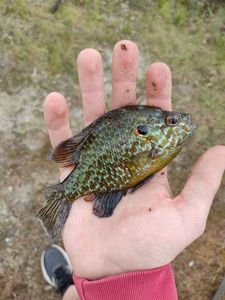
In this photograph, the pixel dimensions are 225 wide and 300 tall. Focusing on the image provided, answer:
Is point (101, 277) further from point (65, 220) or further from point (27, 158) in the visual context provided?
point (27, 158)

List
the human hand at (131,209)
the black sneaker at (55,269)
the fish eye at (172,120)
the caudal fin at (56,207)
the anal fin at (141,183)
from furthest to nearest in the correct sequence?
the black sneaker at (55,269) → the caudal fin at (56,207) → the anal fin at (141,183) → the fish eye at (172,120) → the human hand at (131,209)

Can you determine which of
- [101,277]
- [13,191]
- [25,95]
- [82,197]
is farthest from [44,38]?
[101,277]

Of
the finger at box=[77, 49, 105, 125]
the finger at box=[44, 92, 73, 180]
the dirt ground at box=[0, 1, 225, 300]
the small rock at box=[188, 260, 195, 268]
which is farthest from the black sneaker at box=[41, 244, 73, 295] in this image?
the finger at box=[77, 49, 105, 125]

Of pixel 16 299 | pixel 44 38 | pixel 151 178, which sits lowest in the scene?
pixel 16 299

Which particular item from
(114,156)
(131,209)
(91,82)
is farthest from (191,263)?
(91,82)

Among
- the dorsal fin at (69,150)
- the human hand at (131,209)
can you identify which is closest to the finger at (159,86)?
the human hand at (131,209)

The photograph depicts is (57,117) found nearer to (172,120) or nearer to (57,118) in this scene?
(57,118)

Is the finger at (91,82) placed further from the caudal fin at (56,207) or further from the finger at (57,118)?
the caudal fin at (56,207)
